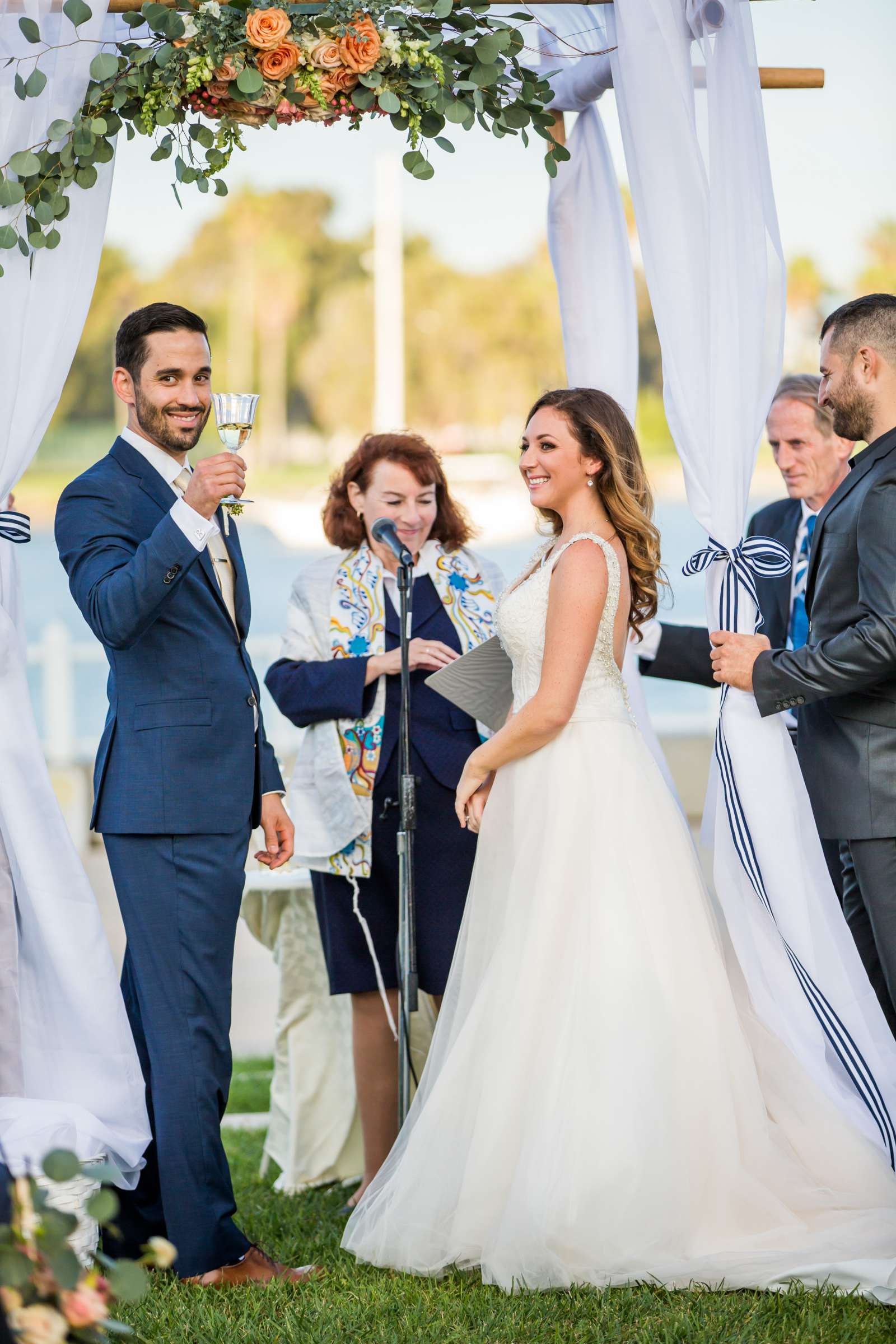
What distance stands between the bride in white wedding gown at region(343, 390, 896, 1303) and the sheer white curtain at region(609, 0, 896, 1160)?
0.36 ft

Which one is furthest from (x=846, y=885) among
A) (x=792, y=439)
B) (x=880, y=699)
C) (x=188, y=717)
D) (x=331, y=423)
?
(x=331, y=423)

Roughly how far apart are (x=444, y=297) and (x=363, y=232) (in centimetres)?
248

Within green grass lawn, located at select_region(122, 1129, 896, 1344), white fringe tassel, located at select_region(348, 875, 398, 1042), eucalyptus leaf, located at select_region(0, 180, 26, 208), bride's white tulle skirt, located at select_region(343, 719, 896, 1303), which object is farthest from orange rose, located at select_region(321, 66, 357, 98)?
green grass lawn, located at select_region(122, 1129, 896, 1344)

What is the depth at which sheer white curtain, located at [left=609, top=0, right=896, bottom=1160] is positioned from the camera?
10.9ft

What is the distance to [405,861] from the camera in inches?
139

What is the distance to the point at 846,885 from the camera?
364 centimetres

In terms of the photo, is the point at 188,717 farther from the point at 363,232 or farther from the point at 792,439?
the point at 363,232

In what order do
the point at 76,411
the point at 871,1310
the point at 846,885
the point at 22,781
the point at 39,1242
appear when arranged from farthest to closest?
the point at 76,411 → the point at 846,885 → the point at 22,781 → the point at 871,1310 → the point at 39,1242

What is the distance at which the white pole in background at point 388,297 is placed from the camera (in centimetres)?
2655

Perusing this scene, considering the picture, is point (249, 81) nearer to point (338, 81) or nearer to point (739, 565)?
point (338, 81)

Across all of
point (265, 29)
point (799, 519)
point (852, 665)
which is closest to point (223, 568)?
point (265, 29)

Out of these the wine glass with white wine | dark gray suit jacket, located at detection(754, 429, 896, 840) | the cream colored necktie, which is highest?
the wine glass with white wine

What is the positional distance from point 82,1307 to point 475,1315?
61.4 inches

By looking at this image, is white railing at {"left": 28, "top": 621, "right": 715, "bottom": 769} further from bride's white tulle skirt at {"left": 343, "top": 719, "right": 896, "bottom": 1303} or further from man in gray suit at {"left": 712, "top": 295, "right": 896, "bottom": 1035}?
man in gray suit at {"left": 712, "top": 295, "right": 896, "bottom": 1035}
